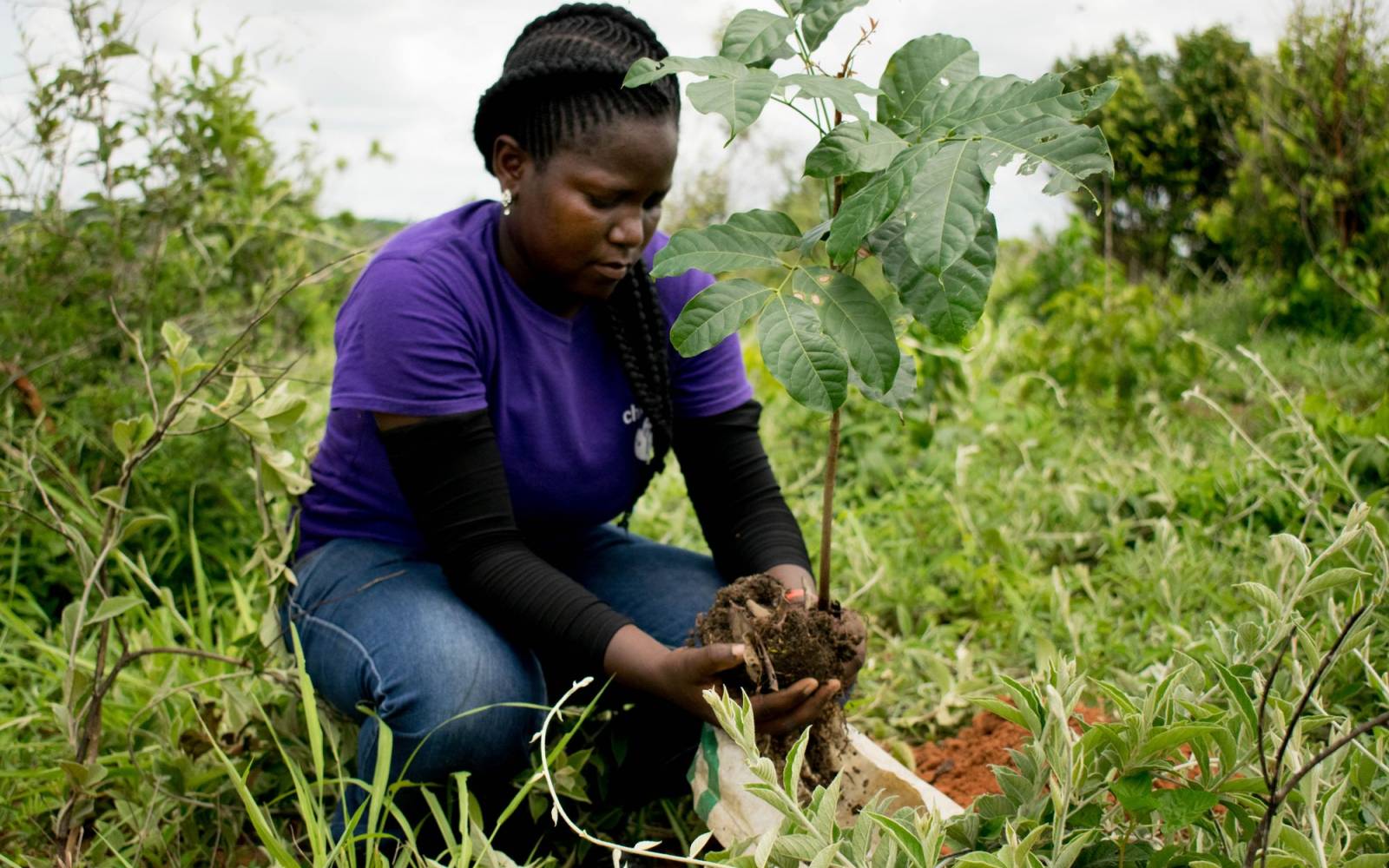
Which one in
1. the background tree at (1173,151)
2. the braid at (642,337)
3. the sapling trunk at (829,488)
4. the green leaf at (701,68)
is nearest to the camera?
the green leaf at (701,68)

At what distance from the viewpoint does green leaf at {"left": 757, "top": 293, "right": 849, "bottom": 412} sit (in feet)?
3.88

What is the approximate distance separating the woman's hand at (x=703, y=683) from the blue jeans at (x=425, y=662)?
196 millimetres

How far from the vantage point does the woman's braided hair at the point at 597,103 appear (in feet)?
5.84

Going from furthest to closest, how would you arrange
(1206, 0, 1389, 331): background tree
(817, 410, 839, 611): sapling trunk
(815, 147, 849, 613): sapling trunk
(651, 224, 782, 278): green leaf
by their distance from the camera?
(1206, 0, 1389, 331): background tree, (817, 410, 839, 611): sapling trunk, (815, 147, 849, 613): sapling trunk, (651, 224, 782, 278): green leaf

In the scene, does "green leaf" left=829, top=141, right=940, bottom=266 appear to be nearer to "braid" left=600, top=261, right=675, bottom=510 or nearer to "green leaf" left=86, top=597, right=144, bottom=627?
"braid" left=600, top=261, right=675, bottom=510

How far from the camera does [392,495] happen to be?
198 centimetres

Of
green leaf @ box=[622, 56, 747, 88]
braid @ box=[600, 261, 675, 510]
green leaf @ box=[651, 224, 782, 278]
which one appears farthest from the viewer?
braid @ box=[600, 261, 675, 510]

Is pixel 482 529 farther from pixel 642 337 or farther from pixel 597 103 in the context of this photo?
pixel 597 103

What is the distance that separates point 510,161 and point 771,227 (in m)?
0.73

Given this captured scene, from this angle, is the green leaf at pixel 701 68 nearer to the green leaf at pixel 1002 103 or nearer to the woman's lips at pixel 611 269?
the green leaf at pixel 1002 103

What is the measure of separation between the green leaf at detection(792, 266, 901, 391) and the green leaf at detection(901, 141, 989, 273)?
0.16 metres

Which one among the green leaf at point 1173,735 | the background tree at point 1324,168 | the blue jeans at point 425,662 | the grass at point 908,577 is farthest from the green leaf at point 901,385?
the background tree at point 1324,168

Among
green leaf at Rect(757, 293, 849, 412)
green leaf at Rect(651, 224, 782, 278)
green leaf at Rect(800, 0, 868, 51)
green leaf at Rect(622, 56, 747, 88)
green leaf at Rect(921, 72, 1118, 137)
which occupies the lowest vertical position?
green leaf at Rect(757, 293, 849, 412)

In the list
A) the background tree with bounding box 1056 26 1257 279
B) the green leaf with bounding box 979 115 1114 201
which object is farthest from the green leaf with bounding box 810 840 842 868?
the background tree with bounding box 1056 26 1257 279
